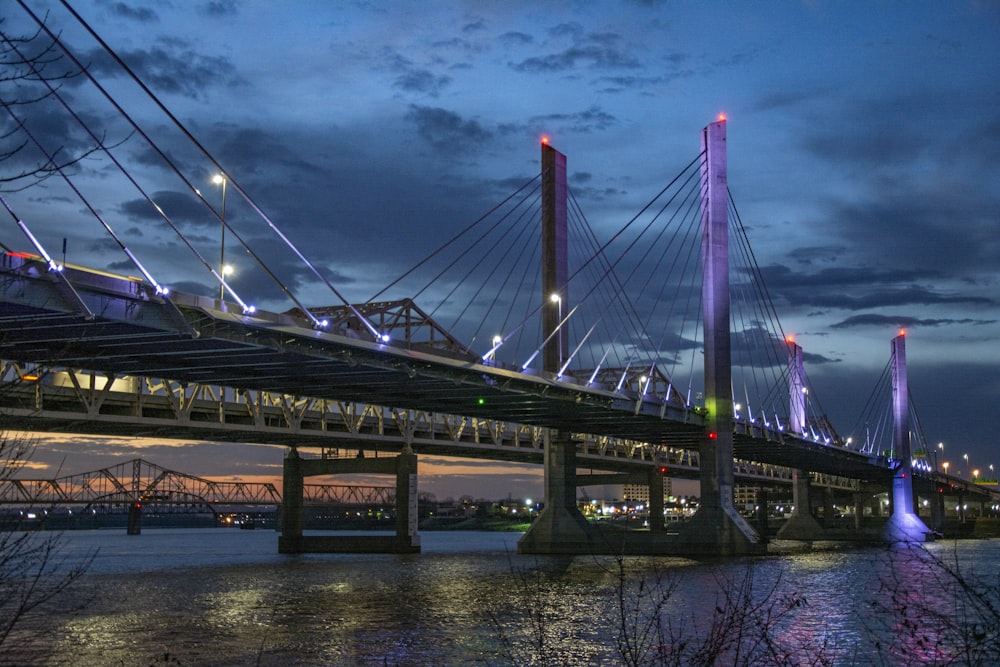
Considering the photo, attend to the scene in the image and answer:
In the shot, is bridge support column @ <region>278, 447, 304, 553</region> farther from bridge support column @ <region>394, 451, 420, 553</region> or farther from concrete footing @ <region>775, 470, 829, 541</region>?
concrete footing @ <region>775, 470, 829, 541</region>

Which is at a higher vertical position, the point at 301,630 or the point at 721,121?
the point at 721,121

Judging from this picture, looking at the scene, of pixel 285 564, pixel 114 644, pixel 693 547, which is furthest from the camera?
pixel 285 564

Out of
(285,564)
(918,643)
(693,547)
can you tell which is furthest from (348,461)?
(918,643)

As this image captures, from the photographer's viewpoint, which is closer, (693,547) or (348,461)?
(693,547)

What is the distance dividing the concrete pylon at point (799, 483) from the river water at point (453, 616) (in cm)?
7218

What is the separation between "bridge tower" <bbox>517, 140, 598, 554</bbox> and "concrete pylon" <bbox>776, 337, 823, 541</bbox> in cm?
5972

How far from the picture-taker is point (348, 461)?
98.4 metres

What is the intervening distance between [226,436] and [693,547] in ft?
121

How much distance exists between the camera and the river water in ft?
83.7

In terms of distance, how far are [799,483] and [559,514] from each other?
77955mm

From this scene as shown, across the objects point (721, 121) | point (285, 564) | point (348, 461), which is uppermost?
point (721, 121)

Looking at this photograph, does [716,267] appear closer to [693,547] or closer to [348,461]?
[693,547]

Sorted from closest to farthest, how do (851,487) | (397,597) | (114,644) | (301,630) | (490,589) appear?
(114,644) → (301,630) → (397,597) → (490,589) → (851,487)

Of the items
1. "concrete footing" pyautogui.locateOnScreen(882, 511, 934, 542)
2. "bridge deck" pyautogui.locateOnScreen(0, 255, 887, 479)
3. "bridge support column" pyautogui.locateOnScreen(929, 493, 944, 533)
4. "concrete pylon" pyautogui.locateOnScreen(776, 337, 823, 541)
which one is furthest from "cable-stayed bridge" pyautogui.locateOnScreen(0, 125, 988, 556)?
"bridge support column" pyautogui.locateOnScreen(929, 493, 944, 533)
